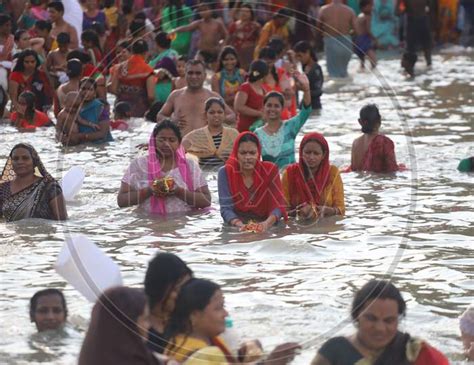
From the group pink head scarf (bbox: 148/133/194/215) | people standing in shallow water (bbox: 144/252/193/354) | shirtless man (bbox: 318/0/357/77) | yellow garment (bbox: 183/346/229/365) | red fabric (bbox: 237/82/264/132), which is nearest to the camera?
yellow garment (bbox: 183/346/229/365)

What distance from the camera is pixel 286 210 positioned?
32.5ft

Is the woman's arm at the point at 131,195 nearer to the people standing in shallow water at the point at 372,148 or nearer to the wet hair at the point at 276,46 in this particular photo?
the people standing in shallow water at the point at 372,148

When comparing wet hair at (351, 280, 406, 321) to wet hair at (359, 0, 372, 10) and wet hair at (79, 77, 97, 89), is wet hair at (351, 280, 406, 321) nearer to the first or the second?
wet hair at (79, 77, 97, 89)

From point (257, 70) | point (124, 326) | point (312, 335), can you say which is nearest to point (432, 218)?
point (312, 335)

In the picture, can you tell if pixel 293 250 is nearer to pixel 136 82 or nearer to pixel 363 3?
pixel 136 82

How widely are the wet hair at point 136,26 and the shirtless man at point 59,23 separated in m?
1.24

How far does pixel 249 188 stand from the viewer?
9.75 meters

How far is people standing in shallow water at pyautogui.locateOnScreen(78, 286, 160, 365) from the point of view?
5.40 meters

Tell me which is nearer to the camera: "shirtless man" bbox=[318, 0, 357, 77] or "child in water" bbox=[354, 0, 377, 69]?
"shirtless man" bbox=[318, 0, 357, 77]

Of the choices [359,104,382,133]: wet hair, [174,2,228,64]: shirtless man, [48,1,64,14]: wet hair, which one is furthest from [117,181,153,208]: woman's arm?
[174,2,228,64]: shirtless man

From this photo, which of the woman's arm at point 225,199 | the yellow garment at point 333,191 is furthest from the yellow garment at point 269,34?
the woman's arm at point 225,199

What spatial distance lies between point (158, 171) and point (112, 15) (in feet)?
34.9

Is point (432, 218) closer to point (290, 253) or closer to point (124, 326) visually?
point (290, 253)

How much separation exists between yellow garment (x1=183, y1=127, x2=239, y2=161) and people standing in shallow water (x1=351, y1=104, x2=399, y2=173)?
112 centimetres
